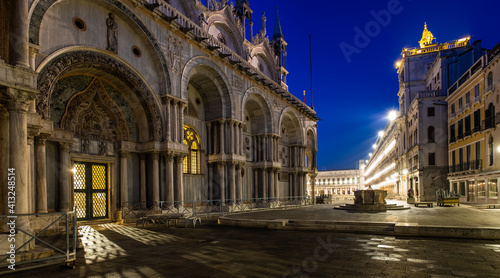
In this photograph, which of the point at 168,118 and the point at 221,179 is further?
the point at 221,179

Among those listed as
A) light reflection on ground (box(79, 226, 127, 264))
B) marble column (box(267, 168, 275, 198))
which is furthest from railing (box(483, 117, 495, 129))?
light reflection on ground (box(79, 226, 127, 264))

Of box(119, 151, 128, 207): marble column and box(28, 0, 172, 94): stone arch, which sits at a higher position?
box(28, 0, 172, 94): stone arch

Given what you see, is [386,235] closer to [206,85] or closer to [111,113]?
[111,113]

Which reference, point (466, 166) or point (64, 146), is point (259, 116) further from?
point (466, 166)

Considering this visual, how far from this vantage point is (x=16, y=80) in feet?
30.3

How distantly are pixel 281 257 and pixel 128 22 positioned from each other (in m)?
15.6

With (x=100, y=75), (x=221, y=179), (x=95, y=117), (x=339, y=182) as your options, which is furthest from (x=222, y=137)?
(x=339, y=182)

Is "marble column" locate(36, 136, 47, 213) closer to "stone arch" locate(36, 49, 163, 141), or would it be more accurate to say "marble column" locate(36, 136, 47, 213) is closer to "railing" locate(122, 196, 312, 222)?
"stone arch" locate(36, 49, 163, 141)

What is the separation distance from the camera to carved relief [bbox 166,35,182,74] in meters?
21.0

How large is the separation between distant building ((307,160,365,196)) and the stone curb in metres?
115

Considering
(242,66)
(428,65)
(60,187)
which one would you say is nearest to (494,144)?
(242,66)

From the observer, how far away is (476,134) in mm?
32844

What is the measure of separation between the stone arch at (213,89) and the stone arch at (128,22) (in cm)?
452

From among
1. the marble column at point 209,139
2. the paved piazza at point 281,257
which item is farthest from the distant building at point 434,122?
the paved piazza at point 281,257
